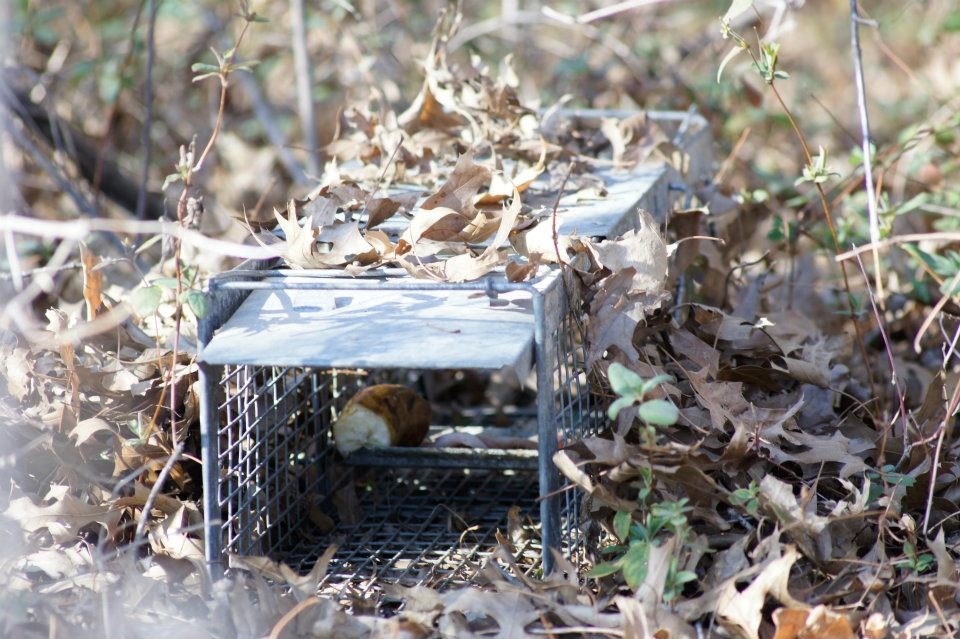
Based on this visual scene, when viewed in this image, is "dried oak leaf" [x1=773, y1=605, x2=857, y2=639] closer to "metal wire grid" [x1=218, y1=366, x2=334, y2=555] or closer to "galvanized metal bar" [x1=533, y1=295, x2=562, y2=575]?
"galvanized metal bar" [x1=533, y1=295, x2=562, y2=575]

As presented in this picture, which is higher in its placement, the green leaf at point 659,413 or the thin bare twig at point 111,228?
the thin bare twig at point 111,228

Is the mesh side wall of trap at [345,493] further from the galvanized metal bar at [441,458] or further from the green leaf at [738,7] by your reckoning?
the green leaf at [738,7]

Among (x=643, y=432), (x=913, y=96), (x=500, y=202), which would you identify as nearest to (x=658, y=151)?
(x=500, y=202)

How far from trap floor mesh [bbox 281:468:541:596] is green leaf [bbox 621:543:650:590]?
29 cm

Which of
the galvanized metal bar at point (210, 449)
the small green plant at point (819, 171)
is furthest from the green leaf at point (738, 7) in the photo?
the galvanized metal bar at point (210, 449)

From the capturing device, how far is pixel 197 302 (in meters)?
1.63

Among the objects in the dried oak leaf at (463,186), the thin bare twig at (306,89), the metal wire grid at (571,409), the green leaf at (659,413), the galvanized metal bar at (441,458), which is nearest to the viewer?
the green leaf at (659,413)

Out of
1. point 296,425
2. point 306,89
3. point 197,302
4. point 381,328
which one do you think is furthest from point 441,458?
point 306,89

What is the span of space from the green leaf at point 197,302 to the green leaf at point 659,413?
28.7 inches

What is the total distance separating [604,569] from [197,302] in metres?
0.80

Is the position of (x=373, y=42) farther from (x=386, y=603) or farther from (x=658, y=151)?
(x=386, y=603)

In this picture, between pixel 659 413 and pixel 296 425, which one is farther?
pixel 296 425

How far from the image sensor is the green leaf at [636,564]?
1578mm

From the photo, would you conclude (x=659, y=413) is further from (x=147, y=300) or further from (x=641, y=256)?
(x=147, y=300)
